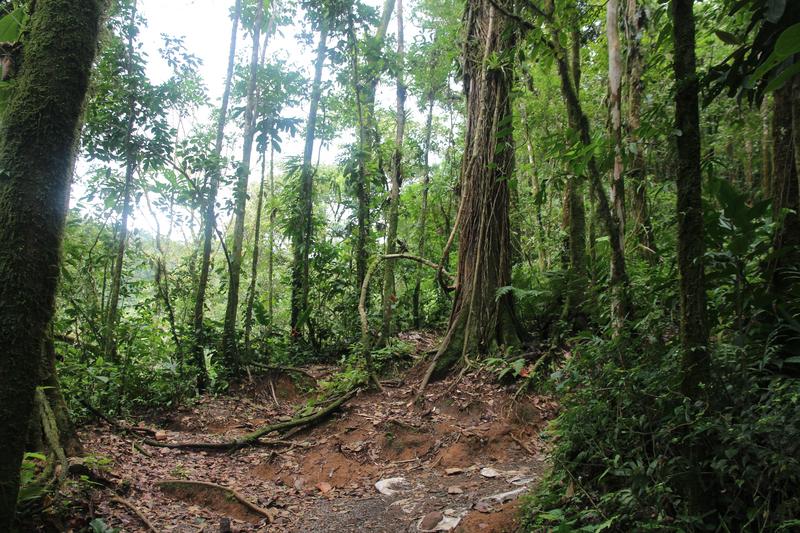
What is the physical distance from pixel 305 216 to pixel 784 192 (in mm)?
8902

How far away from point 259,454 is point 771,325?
213 inches

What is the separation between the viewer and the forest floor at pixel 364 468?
383 cm

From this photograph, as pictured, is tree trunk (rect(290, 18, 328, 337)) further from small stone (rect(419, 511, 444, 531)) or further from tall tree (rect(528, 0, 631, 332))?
tall tree (rect(528, 0, 631, 332))

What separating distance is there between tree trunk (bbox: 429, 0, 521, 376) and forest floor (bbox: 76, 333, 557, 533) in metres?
0.67

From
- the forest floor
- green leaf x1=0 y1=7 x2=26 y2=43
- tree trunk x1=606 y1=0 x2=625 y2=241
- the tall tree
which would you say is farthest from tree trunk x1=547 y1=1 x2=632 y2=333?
green leaf x1=0 y1=7 x2=26 y2=43

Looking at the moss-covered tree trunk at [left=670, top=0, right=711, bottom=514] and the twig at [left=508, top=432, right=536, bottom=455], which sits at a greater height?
the moss-covered tree trunk at [left=670, top=0, right=711, bottom=514]

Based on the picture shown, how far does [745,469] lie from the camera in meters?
1.98

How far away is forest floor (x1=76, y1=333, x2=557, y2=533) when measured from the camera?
3.83m

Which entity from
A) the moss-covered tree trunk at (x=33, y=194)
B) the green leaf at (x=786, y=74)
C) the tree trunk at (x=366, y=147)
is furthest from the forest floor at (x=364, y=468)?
the tree trunk at (x=366, y=147)

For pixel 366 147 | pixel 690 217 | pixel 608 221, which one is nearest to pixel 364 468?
pixel 608 221

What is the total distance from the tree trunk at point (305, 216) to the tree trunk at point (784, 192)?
28.3 feet

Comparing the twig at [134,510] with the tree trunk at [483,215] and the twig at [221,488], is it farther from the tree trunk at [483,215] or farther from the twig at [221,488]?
the tree trunk at [483,215]

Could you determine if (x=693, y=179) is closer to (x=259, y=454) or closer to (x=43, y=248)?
(x=43, y=248)

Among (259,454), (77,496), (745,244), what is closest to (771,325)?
(745,244)
